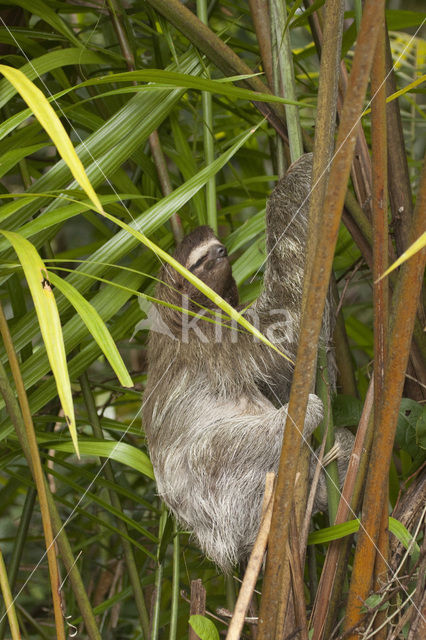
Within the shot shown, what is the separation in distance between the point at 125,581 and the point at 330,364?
2397 millimetres

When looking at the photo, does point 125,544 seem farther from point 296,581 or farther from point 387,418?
point 387,418

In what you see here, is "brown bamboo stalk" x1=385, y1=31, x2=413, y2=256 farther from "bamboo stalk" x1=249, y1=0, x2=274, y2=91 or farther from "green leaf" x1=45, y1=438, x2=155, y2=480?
"green leaf" x1=45, y1=438, x2=155, y2=480

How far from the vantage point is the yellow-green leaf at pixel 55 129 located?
126 cm

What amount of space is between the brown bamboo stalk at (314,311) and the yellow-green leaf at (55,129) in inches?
17.1

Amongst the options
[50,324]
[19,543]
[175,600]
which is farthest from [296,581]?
[19,543]

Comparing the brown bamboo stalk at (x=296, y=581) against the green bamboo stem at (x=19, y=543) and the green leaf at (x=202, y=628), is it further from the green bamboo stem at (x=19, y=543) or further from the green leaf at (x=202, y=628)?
the green bamboo stem at (x=19, y=543)

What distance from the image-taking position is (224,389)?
111 inches

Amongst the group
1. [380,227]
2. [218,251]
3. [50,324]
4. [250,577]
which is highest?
[380,227]

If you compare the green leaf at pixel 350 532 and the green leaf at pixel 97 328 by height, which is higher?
the green leaf at pixel 97 328

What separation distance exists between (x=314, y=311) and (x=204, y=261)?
1287 mm

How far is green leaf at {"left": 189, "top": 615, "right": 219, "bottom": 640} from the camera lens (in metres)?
1.78

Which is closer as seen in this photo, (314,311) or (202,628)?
(314,311)

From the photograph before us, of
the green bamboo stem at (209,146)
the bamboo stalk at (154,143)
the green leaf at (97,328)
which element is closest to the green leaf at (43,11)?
the bamboo stalk at (154,143)

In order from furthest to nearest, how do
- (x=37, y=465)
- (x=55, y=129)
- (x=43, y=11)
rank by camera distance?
(x=43, y=11) → (x=37, y=465) → (x=55, y=129)
